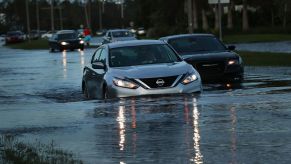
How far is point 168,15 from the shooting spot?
86.9m

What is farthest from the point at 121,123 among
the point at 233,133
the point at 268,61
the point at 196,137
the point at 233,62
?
the point at 268,61

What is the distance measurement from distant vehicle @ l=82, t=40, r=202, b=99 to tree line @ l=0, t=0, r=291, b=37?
27.2 meters

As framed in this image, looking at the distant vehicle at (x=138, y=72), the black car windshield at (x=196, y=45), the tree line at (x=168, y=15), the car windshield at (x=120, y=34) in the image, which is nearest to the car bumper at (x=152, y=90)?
the distant vehicle at (x=138, y=72)

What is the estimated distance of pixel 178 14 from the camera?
8694 centimetres

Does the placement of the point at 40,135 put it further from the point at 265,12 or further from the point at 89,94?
the point at 265,12

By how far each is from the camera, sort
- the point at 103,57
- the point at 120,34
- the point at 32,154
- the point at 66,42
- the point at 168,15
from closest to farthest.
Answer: the point at 32,154
the point at 103,57
the point at 120,34
the point at 66,42
the point at 168,15

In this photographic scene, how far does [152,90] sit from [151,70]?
0.44 meters

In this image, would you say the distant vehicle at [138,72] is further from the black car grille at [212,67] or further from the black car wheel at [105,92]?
the black car grille at [212,67]

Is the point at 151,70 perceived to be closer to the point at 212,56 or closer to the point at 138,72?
the point at 138,72

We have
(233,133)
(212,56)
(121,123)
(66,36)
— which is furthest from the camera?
(66,36)

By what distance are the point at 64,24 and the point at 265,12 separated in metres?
70.7

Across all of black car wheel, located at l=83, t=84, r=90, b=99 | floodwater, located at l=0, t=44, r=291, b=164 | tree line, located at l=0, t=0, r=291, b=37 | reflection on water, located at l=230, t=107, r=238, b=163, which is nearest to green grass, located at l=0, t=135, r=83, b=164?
floodwater, located at l=0, t=44, r=291, b=164

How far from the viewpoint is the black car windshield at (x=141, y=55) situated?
16.0 m

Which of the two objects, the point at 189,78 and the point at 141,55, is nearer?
the point at 189,78
